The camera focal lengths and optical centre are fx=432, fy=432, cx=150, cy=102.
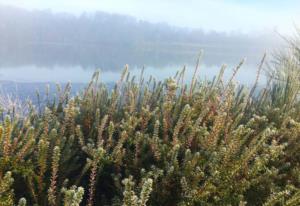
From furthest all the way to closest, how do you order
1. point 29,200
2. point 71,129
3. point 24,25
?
1. point 24,25
2. point 71,129
3. point 29,200

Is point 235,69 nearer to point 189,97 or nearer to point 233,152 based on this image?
point 189,97

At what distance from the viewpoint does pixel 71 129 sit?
260 cm

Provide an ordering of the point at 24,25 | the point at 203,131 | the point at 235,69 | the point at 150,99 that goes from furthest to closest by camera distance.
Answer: the point at 24,25 → the point at 150,99 → the point at 235,69 → the point at 203,131

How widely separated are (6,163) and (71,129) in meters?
0.69

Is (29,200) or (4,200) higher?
(4,200)

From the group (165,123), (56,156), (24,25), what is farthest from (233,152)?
(24,25)

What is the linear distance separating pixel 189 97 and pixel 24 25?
173 m

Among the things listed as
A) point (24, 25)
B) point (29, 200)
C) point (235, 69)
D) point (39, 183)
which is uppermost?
point (235, 69)

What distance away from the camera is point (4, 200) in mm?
1678

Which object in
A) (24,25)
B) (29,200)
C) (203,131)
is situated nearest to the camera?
(29,200)

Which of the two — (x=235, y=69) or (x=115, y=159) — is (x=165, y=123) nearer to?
(x=115, y=159)

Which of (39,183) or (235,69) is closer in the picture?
(39,183)

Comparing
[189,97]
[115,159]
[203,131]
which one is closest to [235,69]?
[189,97]

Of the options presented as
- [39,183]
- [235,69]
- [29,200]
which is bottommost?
[29,200]
